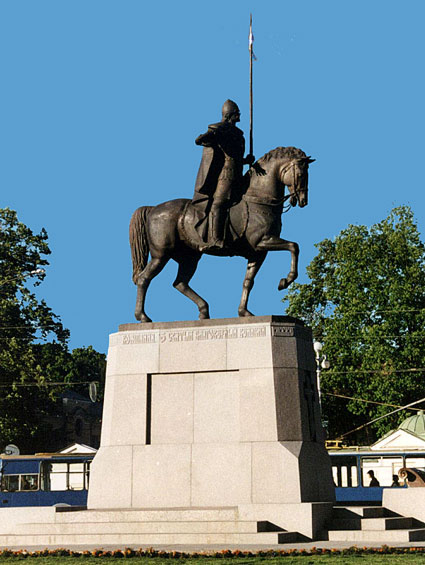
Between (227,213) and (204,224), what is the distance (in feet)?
1.80

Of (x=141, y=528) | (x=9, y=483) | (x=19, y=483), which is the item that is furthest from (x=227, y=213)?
(x=9, y=483)

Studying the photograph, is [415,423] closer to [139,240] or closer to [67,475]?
[67,475]

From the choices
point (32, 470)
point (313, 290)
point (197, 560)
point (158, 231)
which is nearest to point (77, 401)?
point (313, 290)

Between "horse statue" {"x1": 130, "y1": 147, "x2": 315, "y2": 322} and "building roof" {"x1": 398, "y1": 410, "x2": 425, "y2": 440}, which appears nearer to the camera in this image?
"horse statue" {"x1": 130, "y1": 147, "x2": 315, "y2": 322}

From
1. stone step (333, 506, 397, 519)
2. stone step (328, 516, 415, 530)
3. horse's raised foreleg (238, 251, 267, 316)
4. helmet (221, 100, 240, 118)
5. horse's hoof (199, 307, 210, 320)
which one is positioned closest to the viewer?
stone step (328, 516, 415, 530)

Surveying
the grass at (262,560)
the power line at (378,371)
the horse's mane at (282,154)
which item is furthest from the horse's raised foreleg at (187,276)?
the power line at (378,371)

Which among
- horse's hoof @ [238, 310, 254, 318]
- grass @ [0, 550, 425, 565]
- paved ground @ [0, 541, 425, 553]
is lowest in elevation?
grass @ [0, 550, 425, 565]

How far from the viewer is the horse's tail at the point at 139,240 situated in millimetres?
22312

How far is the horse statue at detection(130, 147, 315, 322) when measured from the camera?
21.0 metres

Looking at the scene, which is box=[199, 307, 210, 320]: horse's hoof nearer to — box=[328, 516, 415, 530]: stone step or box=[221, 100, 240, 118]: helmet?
box=[221, 100, 240, 118]: helmet

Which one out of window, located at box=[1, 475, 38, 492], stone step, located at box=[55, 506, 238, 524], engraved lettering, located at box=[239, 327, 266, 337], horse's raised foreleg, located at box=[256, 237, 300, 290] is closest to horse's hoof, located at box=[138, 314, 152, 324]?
engraved lettering, located at box=[239, 327, 266, 337]

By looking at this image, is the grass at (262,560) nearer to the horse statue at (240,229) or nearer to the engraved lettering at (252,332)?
the engraved lettering at (252,332)

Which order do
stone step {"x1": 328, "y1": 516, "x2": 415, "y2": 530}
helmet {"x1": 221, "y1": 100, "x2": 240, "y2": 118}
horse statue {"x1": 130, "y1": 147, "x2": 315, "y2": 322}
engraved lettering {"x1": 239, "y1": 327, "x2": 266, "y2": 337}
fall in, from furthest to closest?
helmet {"x1": 221, "y1": 100, "x2": 240, "y2": 118}, horse statue {"x1": 130, "y1": 147, "x2": 315, "y2": 322}, engraved lettering {"x1": 239, "y1": 327, "x2": 266, "y2": 337}, stone step {"x1": 328, "y1": 516, "x2": 415, "y2": 530}

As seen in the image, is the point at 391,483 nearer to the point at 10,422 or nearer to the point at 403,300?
the point at 403,300
